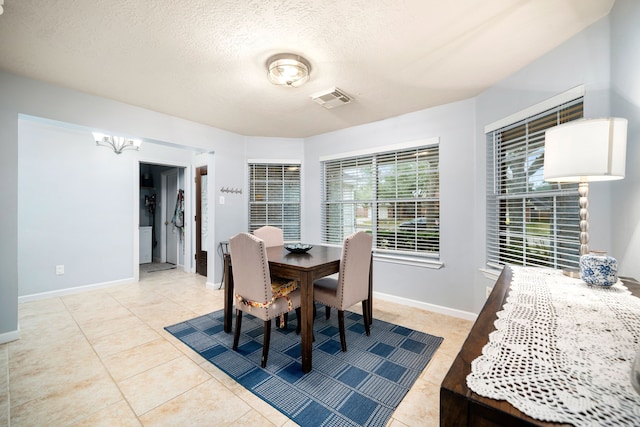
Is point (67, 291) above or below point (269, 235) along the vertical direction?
below

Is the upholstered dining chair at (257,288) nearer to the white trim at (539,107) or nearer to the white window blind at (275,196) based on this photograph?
the white window blind at (275,196)

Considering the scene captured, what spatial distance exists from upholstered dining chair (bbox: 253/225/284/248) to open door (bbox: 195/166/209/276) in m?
2.09

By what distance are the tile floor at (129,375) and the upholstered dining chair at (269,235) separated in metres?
1.11

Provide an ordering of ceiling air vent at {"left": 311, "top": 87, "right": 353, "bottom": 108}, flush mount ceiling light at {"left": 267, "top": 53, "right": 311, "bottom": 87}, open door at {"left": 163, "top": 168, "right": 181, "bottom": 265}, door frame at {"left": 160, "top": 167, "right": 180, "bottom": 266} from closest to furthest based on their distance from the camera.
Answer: flush mount ceiling light at {"left": 267, "top": 53, "right": 311, "bottom": 87} → ceiling air vent at {"left": 311, "top": 87, "right": 353, "bottom": 108} → open door at {"left": 163, "top": 168, "right": 181, "bottom": 265} → door frame at {"left": 160, "top": 167, "right": 180, "bottom": 266}

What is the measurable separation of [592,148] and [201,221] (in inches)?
206

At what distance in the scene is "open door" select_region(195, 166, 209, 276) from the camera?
5.02m

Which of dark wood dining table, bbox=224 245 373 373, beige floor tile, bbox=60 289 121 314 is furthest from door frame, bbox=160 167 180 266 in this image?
dark wood dining table, bbox=224 245 373 373

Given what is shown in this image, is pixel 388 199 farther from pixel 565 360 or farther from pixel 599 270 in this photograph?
Answer: pixel 565 360

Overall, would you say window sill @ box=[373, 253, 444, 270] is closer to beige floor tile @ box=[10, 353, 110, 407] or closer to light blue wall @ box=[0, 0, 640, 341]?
light blue wall @ box=[0, 0, 640, 341]

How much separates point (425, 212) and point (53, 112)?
423cm

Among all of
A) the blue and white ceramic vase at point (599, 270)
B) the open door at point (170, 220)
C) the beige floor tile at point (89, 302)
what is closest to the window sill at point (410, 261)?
the blue and white ceramic vase at point (599, 270)

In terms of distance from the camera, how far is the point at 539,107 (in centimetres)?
219

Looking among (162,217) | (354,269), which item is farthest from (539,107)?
(162,217)

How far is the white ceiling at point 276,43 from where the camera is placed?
5.47ft
